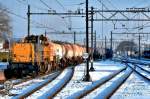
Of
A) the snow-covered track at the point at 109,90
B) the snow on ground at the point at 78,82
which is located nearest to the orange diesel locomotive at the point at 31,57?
the snow on ground at the point at 78,82

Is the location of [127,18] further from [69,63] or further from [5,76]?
[5,76]

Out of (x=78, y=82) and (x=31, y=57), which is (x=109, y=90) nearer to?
(x=78, y=82)

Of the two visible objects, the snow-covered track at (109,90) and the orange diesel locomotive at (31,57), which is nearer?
the snow-covered track at (109,90)

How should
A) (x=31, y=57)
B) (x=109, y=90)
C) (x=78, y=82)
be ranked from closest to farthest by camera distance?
1. (x=109, y=90)
2. (x=78, y=82)
3. (x=31, y=57)

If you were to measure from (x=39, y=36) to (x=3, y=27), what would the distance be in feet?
217

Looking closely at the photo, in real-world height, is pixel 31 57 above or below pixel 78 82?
above

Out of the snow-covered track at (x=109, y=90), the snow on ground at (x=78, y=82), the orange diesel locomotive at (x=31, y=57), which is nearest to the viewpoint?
the snow-covered track at (x=109, y=90)

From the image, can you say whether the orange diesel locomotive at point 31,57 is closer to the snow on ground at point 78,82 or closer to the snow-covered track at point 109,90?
the snow on ground at point 78,82

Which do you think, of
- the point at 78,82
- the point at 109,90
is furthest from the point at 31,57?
the point at 109,90

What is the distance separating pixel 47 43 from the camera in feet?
122

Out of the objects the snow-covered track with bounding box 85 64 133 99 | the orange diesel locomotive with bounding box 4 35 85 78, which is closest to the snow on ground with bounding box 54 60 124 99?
the snow-covered track with bounding box 85 64 133 99

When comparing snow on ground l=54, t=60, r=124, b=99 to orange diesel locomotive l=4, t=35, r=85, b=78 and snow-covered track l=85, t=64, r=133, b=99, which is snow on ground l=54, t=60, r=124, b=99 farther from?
orange diesel locomotive l=4, t=35, r=85, b=78

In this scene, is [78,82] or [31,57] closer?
[78,82]

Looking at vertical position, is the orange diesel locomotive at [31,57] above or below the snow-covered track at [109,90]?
above
